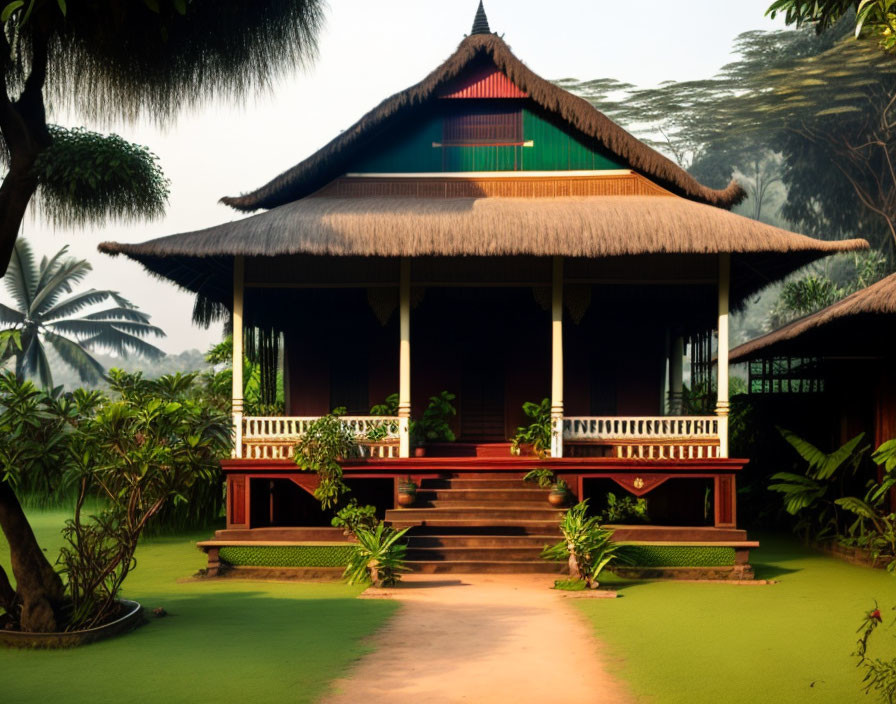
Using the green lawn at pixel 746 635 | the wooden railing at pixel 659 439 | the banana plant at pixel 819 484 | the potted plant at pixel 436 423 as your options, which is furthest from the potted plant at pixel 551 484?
the banana plant at pixel 819 484

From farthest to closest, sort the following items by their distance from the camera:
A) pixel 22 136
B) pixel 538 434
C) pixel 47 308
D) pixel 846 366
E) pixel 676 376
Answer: pixel 47 308 < pixel 676 376 < pixel 846 366 < pixel 538 434 < pixel 22 136

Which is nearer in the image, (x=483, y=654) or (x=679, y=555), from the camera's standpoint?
(x=483, y=654)

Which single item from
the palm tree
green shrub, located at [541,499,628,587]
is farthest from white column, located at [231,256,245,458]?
the palm tree

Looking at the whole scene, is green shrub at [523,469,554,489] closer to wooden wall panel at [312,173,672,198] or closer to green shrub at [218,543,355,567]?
green shrub at [218,543,355,567]

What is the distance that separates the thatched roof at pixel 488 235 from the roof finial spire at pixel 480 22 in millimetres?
3621

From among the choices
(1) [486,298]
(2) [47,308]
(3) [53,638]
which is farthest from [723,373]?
(2) [47,308]

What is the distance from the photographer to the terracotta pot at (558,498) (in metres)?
13.5

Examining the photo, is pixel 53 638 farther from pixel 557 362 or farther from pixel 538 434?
pixel 538 434

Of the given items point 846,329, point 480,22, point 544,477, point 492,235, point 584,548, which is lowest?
point 584,548

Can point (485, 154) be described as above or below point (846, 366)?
above

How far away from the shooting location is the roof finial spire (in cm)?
1684

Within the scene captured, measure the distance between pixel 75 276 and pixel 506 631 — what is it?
32355 mm

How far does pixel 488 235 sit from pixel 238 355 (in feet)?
12.3

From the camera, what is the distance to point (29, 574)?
9.01 m
